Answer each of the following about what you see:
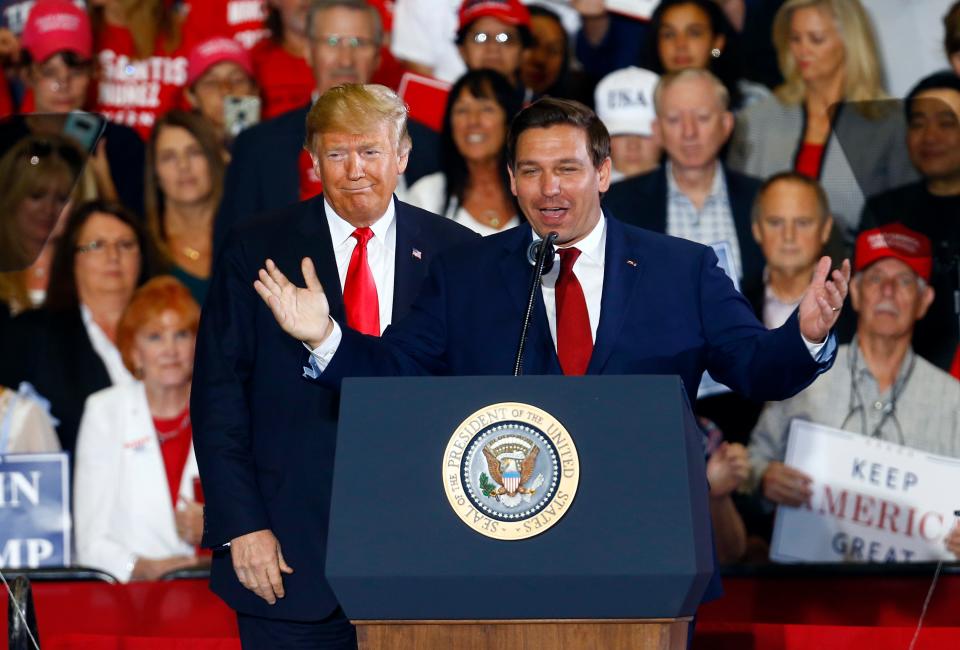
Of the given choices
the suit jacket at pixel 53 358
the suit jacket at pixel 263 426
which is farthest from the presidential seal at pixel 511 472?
the suit jacket at pixel 53 358

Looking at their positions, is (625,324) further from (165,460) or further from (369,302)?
(165,460)

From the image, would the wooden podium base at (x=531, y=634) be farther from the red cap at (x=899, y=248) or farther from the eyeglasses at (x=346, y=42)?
the eyeglasses at (x=346, y=42)

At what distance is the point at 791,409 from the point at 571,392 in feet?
9.15

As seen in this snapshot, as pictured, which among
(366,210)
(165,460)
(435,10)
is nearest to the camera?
(366,210)

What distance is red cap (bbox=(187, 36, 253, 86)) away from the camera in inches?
Result: 203

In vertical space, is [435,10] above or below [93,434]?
above

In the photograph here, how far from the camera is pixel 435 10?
5223mm

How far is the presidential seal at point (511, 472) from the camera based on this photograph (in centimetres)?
198

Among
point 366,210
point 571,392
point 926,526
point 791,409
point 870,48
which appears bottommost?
point 926,526

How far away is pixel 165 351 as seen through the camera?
194 inches

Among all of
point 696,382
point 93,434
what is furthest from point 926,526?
point 93,434

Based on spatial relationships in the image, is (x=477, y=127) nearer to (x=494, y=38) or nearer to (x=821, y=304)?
(x=494, y=38)

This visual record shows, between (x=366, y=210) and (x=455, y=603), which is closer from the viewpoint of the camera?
(x=455, y=603)

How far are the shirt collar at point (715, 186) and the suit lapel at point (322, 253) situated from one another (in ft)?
7.06
